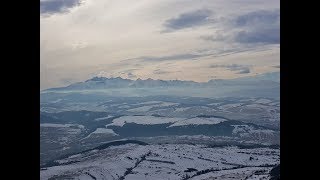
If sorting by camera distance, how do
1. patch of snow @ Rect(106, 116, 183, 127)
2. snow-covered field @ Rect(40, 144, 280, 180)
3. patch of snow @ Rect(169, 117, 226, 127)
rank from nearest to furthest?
snow-covered field @ Rect(40, 144, 280, 180), patch of snow @ Rect(169, 117, 226, 127), patch of snow @ Rect(106, 116, 183, 127)

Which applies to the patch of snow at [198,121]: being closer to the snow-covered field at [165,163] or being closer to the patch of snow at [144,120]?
the patch of snow at [144,120]

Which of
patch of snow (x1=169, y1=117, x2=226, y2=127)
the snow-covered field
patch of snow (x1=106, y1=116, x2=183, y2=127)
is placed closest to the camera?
the snow-covered field

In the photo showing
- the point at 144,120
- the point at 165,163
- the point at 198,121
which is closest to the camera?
the point at 165,163

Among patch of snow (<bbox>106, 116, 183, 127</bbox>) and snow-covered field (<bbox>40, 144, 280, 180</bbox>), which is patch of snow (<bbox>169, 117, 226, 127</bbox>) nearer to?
patch of snow (<bbox>106, 116, 183, 127</bbox>)

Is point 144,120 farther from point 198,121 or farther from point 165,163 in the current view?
point 165,163

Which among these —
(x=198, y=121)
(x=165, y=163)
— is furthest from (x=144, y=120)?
(x=165, y=163)

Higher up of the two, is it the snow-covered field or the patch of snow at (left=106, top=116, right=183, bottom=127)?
the patch of snow at (left=106, top=116, right=183, bottom=127)

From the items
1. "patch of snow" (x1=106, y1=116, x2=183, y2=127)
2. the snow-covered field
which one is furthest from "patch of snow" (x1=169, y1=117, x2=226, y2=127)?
the snow-covered field
